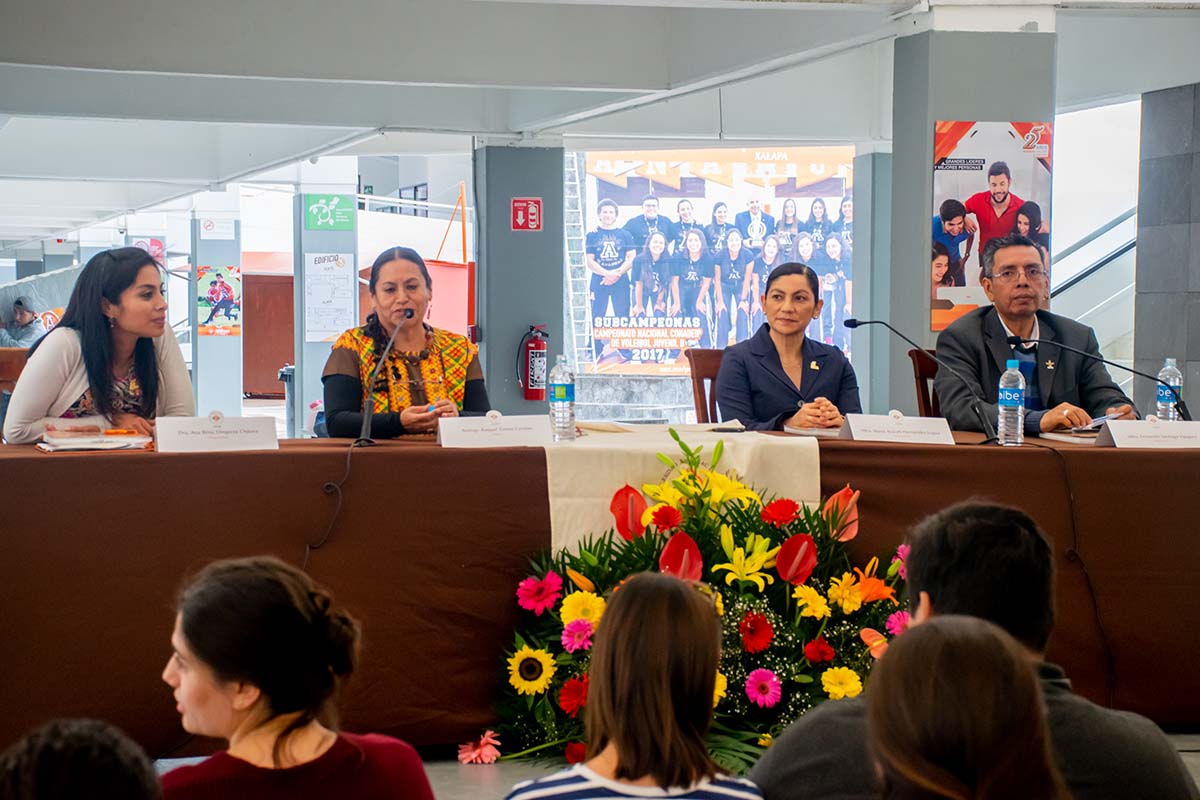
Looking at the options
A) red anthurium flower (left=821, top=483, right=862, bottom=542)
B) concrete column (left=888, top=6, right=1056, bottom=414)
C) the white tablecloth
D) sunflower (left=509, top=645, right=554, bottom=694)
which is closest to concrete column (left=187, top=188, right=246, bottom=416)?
concrete column (left=888, top=6, right=1056, bottom=414)

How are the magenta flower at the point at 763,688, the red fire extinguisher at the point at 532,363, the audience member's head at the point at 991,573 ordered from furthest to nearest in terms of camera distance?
1. the red fire extinguisher at the point at 532,363
2. the magenta flower at the point at 763,688
3. the audience member's head at the point at 991,573

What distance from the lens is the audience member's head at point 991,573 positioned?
1527mm

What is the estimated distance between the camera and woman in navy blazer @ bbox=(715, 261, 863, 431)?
3.95 metres

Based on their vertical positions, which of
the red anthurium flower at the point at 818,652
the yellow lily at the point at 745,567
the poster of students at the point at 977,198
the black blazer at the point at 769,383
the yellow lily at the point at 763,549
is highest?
the poster of students at the point at 977,198

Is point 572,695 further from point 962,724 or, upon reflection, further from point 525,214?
point 525,214

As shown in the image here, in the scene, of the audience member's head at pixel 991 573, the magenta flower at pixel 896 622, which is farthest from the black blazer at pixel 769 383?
the audience member's head at pixel 991 573

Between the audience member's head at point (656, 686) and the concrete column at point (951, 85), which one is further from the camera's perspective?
the concrete column at point (951, 85)

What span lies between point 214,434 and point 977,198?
290 cm

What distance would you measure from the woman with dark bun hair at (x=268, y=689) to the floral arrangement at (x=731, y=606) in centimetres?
138

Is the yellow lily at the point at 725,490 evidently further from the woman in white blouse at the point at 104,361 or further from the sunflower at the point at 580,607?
the woman in white blouse at the point at 104,361

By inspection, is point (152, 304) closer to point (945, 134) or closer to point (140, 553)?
point (140, 553)

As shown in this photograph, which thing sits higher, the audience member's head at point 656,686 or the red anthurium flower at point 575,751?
the audience member's head at point 656,686

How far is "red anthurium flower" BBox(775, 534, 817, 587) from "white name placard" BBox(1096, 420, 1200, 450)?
33.2 inches

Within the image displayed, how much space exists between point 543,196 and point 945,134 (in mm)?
3310
